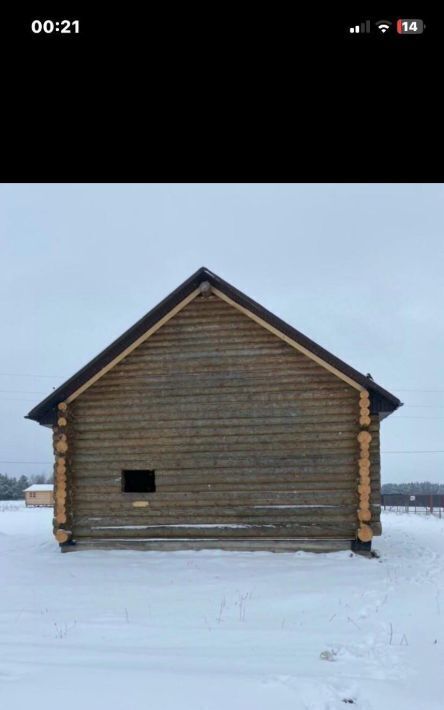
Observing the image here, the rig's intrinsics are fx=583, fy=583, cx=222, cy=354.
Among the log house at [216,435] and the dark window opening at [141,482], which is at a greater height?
the log house at [216,435]

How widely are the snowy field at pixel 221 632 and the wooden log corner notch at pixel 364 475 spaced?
2.39ft

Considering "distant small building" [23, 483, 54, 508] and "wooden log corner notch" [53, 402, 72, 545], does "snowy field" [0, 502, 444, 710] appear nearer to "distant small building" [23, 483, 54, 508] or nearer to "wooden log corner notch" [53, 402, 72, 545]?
"wooden log corner notch" [53, 402, 72, 545]

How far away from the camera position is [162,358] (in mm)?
14062

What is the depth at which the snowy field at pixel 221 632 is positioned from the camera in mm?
4824

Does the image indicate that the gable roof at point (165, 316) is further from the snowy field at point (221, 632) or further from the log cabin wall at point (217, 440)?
the snowy field at point (221, 632)

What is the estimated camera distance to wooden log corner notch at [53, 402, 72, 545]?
1373 cm

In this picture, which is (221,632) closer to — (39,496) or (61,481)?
(61,481)

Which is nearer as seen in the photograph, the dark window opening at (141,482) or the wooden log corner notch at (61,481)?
the wooden log corner notch at (61,481)

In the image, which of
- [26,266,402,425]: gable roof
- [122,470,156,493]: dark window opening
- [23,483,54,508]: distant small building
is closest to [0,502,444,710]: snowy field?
[26,266,402,425]: gable roof

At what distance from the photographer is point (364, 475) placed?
12852 mm
